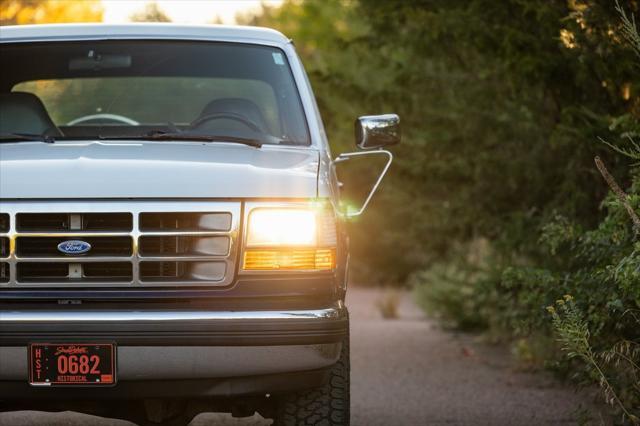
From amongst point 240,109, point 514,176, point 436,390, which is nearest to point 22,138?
point 240,109

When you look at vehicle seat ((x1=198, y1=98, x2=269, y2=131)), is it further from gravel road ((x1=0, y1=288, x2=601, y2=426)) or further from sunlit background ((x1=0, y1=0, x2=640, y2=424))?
gravel road ((x1=0, y1=288, x2=601, y2=426))

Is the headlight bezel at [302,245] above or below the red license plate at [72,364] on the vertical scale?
above

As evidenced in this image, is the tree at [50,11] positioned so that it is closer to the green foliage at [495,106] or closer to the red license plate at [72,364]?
the green foliage at [495,106]

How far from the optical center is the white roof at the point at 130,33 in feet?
22.2

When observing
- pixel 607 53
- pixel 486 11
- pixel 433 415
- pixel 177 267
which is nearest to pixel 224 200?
pixel 177 267

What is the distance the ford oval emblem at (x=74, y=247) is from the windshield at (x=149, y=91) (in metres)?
1.03

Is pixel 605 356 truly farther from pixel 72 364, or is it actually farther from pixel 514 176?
pixel 514 176

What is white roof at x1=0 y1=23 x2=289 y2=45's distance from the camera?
6781 millimetres

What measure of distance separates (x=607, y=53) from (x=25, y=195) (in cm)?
359

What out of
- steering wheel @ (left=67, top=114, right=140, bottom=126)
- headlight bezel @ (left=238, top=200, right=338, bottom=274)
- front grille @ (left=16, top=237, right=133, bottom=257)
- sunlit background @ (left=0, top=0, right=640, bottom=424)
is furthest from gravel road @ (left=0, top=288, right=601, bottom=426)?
front grille @ (left=16, top=237, right=133, bottom=257)

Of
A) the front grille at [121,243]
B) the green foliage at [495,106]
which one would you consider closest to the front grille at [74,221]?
the front grille at [121,243]

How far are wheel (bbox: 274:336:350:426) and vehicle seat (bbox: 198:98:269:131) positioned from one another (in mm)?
1562

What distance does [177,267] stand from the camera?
5148mm

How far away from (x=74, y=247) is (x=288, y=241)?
2.78ft
